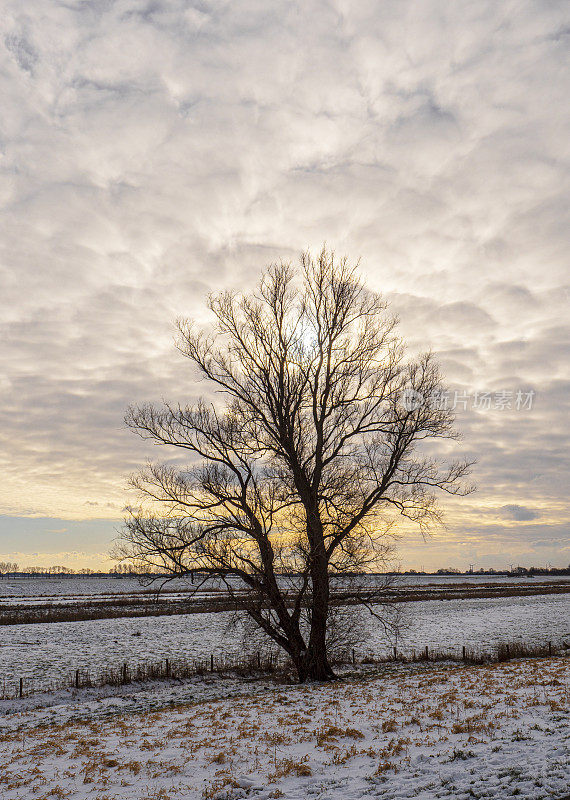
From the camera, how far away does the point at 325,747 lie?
35.8 ft

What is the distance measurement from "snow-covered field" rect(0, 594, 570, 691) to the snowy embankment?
820cm

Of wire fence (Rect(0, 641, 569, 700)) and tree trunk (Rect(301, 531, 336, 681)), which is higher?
tree trunk (Rect(301, 531, 336, 681))

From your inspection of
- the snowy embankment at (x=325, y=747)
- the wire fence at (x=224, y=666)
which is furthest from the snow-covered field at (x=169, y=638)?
the snowy embankment at (x=325, y=747)

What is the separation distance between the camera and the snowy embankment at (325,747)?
→ 857cm

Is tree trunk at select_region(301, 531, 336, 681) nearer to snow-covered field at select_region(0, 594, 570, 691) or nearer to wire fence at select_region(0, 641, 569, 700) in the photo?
wire fence at select_region(0, 641, 569, 700)

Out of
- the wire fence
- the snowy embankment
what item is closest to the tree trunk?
the wire fence

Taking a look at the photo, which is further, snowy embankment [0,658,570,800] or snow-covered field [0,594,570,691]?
snow-covered field [0,594,570,691]

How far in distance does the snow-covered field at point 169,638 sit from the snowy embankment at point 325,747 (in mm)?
8198

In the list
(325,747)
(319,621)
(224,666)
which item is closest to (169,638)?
(224,666)

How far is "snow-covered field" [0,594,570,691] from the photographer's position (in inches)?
1235

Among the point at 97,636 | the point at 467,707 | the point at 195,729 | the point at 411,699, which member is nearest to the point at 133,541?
the point at 195,729

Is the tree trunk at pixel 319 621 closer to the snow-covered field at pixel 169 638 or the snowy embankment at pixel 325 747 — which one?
the snow-covered field at pixel 169 638

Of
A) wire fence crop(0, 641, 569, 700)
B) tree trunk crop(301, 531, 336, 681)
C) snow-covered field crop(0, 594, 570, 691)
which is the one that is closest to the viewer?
tree trunk crop(301, 531, 336, 681)

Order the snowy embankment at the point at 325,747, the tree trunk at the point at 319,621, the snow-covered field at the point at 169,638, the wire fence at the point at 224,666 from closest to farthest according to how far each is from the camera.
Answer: the snowy embankment at the point at 325,747 < the tree trunk at the point at 319,621 < the wire fence at the point at 224,666 < the snow-covered field at the point at 169,638
